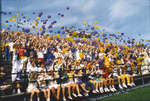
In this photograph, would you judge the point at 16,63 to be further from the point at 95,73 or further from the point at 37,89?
the point at 95,73

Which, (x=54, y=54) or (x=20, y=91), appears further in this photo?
(x=54, y=54)

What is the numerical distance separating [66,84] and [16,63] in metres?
2.13

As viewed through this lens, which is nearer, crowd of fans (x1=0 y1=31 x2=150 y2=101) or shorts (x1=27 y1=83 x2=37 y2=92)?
shorts (x1=27 y1=83 x2=37 y2=92)

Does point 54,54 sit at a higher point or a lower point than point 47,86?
higher

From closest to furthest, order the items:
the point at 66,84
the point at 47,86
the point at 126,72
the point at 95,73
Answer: the point at 47,86, the point at 66,84, the point at 95,73, the point at 126,72

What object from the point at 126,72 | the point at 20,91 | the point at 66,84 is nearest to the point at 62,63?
the point at 66,84

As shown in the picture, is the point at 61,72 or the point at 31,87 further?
the point at 61,72

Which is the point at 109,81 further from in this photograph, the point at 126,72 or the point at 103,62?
the point at 126,72

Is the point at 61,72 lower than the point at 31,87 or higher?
higher

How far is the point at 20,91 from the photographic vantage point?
20.9ft

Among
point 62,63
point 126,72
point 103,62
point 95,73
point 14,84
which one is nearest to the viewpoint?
point 14,84

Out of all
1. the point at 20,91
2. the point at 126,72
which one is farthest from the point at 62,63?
the point at 126,72

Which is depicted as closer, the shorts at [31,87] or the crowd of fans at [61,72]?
the shorts at [31,87]

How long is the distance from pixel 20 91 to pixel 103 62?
500 cm
